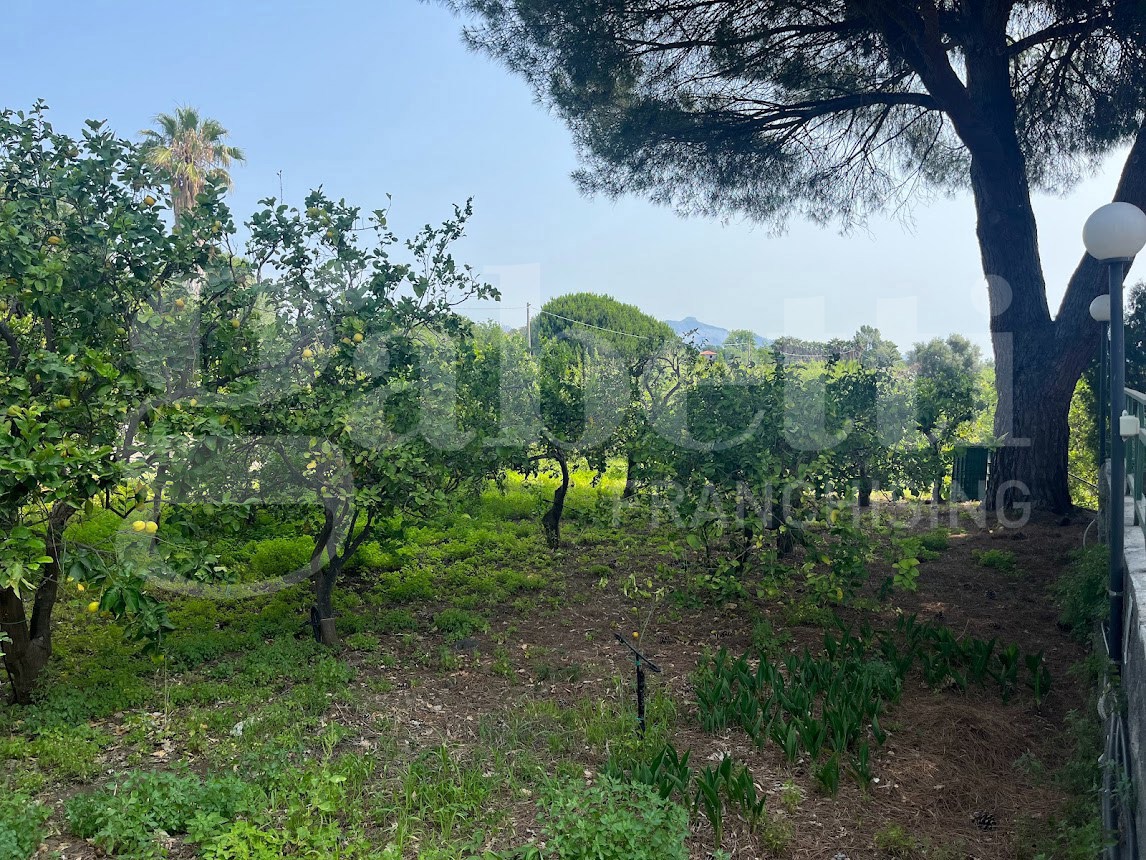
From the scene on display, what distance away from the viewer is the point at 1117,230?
12.8 ft

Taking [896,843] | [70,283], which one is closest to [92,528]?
[70,283]

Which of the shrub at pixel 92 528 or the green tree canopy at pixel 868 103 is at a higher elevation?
the green tree canopy at pixel 868 103

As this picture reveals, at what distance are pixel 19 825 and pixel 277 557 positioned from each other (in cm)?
394

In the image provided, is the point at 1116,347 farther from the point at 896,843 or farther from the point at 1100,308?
the point at 1100,308

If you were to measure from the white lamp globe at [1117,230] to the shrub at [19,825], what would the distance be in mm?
5002

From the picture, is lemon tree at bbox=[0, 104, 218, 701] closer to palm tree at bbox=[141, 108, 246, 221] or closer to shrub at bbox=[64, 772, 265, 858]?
shrub at bbox=[64, 772, 265, 858]

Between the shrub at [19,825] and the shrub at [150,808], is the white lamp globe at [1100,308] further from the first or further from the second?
the shrub at [19,825]

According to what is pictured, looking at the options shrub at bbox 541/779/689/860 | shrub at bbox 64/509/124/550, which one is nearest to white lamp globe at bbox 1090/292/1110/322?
shrub at bbox 541/779/689/860

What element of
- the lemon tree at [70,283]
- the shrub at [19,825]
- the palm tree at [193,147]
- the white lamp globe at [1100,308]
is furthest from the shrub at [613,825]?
the palm tree at [193,147]

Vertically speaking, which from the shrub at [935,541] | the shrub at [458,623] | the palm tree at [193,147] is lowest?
the shrub at [458,623]

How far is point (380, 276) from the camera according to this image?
486 centimetres

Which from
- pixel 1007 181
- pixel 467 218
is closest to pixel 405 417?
pixel 467 218

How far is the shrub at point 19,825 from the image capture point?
2537mm

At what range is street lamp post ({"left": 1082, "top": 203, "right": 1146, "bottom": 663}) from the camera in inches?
150
